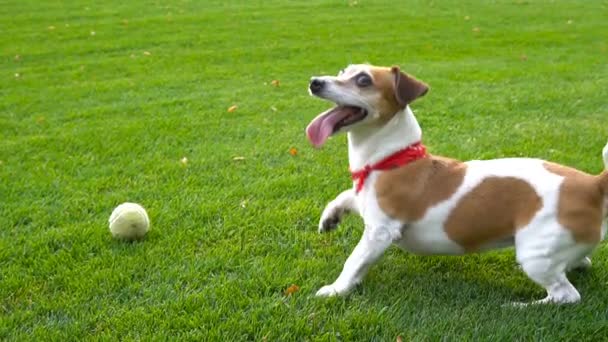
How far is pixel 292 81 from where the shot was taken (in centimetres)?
902

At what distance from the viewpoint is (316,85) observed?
3.53 meters

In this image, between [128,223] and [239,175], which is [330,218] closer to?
[128,223]

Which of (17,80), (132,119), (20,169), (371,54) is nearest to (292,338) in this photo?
(20,169)

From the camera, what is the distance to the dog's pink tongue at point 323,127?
353 centimetres

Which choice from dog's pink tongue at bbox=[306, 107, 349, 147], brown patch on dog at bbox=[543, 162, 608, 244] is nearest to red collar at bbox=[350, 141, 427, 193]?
dog's pink tongue at bbox=[306, 107, 349, 147]

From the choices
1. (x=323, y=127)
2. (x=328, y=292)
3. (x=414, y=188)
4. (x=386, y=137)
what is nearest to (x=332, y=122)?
(x=323, y=127)

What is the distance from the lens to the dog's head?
3531 millimetres

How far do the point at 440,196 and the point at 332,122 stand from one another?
74 centimetres

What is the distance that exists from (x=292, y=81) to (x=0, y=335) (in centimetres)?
641

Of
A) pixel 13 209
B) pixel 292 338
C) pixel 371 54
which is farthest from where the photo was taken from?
pixel 371 54

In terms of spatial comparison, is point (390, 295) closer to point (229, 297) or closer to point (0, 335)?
point (229, 297)

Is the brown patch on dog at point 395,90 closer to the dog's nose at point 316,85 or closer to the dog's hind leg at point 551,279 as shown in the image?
the dog's nose at point 316,85

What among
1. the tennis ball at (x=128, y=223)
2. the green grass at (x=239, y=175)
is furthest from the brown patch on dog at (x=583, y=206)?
the tennis ball at (x=128, y=223)

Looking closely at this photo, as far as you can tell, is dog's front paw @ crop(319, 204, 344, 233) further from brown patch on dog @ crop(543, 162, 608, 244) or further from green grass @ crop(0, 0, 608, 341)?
brown patch on dog @ crop(543, 162, 608, 244)
